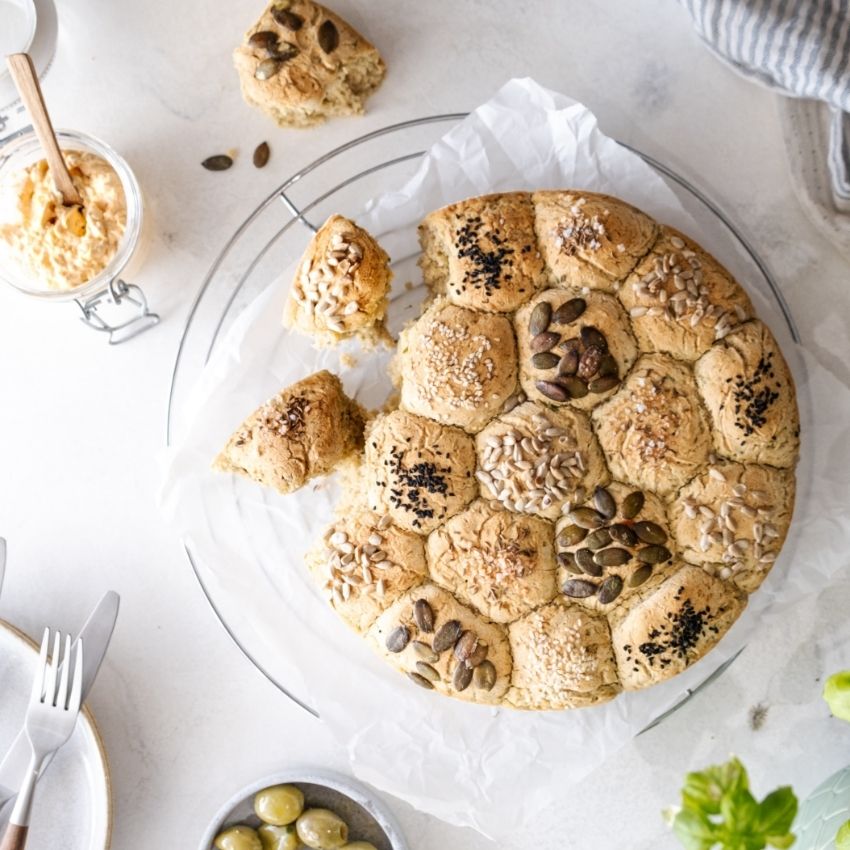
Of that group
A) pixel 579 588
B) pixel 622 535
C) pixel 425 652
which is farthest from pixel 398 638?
pixel 622 535

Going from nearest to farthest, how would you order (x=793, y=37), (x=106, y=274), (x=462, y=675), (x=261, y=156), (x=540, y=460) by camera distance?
1. (x=540, y=460)
2. (x=462, y=675)
3. (x=793, y=37)
4. (x=106, y=274)
5. (x=261, y=156)

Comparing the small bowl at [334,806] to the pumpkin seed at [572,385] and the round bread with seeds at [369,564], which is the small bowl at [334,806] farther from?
→ the pumpkin seed at [572,385]

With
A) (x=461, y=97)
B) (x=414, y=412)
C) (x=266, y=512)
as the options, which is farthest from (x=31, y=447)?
(x=461, y=97)

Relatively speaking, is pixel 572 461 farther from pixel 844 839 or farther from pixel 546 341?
pixel 844 839

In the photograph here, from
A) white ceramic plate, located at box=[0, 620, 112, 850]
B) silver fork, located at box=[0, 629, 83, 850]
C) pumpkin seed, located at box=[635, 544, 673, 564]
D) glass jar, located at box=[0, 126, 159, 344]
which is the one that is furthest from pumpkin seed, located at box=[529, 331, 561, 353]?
white ceramic plate, located at box=[0, 620, 112, 850]

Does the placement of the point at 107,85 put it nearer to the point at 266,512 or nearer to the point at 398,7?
the point at 398,7
